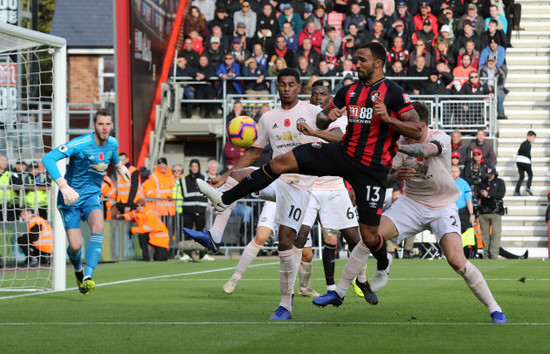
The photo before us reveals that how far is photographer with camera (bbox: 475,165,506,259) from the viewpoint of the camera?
72.5 feet

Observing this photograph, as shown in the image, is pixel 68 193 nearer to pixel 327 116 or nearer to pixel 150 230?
pixel 327 116

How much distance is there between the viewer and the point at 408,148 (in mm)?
8383

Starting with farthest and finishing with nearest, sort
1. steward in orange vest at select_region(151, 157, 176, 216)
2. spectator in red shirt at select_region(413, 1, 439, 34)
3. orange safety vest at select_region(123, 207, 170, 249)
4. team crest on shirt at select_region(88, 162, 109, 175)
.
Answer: spectator in red shirt at select_region(413, 1, 439, 34)
steward in orange vest at select_region(151, 157, 176, 216)
orange safety vest at select_region(123, 207, 170, 249)
team crest on shirt at select_region(88, 162, 109, 175)

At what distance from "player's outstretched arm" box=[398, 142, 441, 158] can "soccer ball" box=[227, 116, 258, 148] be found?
7.63 feet

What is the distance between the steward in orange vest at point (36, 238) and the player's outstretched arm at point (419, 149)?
8.96m

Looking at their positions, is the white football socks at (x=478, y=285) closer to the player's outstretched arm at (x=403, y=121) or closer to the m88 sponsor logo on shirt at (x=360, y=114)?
the player's outstretched arm at (x=403, y=121)

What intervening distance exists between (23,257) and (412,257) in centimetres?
889

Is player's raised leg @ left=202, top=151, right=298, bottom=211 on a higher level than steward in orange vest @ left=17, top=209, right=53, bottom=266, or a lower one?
higher

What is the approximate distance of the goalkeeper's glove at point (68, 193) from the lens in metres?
10.4

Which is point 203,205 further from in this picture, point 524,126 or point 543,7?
point 543,7

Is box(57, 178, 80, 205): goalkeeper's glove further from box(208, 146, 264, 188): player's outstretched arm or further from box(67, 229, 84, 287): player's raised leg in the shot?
box(208, 146, 264, 188): player's outstretched arm

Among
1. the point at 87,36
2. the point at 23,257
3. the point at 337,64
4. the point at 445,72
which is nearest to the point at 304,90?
the point at 337,64

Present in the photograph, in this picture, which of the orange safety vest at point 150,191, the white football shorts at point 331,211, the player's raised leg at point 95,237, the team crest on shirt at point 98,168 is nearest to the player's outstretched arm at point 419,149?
the white football shorts at point 331,211

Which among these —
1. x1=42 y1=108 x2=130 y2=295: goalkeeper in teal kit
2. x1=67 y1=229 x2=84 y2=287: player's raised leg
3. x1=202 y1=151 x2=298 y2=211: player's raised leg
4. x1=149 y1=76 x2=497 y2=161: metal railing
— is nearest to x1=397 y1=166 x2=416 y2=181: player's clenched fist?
x1=202 y1=151 x2=298 y2=211: player's raised leg
